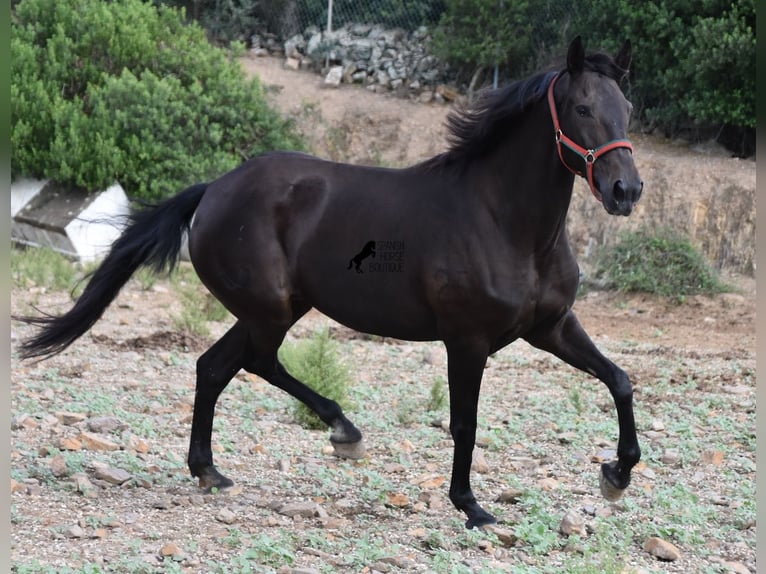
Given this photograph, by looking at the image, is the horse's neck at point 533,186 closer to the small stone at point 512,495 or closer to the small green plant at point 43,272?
the small stone at point 512,495

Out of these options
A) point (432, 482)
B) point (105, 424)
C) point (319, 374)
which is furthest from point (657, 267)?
point (105, 424)

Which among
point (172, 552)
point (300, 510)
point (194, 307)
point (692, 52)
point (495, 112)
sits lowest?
point (194, 307)

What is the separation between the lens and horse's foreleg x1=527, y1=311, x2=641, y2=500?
4.89 meters

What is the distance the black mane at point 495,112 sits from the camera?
15.0 feet

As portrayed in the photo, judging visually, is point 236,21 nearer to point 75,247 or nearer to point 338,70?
point 338,70

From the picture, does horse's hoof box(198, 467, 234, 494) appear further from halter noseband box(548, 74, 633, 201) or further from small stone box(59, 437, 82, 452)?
halter noseband box(548, 74, 633, 201)

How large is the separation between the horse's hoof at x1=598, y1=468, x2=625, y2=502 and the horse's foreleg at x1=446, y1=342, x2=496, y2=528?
0.66 meters

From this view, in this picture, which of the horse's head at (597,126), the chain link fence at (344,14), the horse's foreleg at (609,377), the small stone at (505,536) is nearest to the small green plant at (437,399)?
the horse's foreleg at (609,377)

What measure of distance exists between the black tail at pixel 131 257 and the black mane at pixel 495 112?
1510 millimetres

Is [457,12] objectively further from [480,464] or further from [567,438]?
[480,464]

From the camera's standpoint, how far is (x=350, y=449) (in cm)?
567

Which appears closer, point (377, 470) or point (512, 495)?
point (512, 495)

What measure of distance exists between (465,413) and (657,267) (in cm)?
785

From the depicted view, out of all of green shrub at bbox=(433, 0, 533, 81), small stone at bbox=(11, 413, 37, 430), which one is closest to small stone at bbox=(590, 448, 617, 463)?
small stone at bbox=(11, 413, 37, 430)
